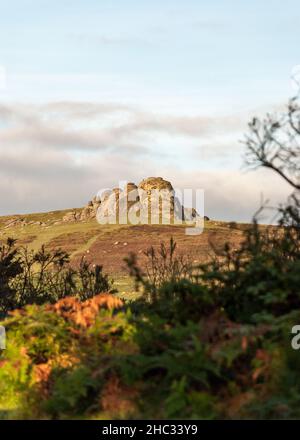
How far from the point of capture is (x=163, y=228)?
74125 mm

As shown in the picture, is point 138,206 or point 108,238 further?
point 138,206

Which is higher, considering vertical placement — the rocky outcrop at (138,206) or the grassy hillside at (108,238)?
the rocky outcrop at (138,206)

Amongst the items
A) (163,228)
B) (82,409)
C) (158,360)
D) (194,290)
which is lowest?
(82,409)

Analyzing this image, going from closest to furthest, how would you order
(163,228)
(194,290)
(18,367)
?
(194,290) → (18,367) → (163,228)

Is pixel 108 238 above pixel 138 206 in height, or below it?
below

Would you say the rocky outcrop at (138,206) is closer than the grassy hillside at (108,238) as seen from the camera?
No

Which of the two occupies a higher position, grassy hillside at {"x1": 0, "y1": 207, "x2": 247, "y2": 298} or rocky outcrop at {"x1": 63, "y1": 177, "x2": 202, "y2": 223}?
rocky outcrop at {"x1": 63, "y1": 177, "x2": 202, "y2": 223}

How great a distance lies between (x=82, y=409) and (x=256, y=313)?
7.19 ft

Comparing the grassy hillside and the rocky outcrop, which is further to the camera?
the rocky outcrop

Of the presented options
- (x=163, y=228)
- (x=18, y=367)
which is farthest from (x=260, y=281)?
(x=163, y=228)
